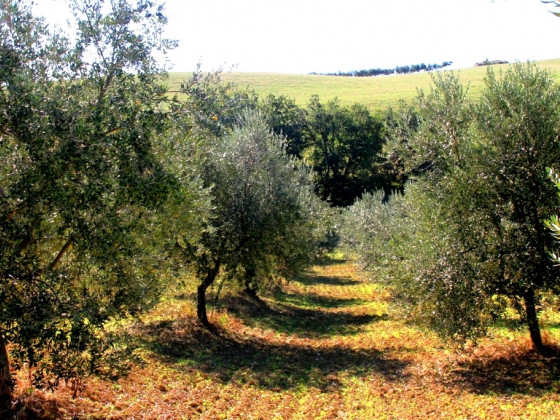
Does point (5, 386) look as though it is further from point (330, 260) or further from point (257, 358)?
point (330, 260)

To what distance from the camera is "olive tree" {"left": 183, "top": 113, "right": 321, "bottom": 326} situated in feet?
61.1

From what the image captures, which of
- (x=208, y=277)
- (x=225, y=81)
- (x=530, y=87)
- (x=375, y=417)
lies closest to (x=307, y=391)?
(x=375, y=417)

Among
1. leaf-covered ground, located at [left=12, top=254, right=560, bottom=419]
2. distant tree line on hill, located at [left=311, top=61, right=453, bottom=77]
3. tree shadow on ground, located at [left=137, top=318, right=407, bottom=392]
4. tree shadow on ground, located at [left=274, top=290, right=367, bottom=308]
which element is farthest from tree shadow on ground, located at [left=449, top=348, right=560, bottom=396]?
distant tree line on hill, located at [left=311, top=61, right=453, bottom=77]

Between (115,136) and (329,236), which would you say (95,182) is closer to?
(115,136)

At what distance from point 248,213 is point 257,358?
5823mm

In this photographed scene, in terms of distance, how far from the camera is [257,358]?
55.7ft

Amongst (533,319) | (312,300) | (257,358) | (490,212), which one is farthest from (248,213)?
(312,300)

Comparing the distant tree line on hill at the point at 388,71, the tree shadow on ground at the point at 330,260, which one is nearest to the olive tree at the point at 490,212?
the tree shadow on ground at the point at 330,260

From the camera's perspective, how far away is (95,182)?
751 centimetres

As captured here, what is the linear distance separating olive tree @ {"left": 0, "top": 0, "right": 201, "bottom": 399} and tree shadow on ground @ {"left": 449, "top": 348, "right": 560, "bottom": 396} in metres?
9.80

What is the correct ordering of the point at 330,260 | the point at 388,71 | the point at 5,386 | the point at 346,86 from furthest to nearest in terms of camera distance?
Result: the point at 388,71, the point at 346,86, the point at 330,260, the point at 5,386

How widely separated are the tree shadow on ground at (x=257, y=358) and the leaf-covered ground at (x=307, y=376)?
42 millimetres

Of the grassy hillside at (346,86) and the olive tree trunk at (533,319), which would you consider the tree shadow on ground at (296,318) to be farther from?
the grassy hillside at (346,86)

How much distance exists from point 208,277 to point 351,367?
279 inches
